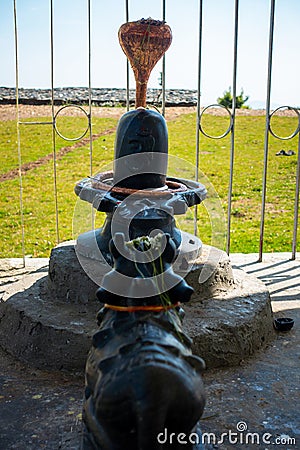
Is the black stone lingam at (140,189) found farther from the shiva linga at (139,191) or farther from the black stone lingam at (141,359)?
the black stone lingam at (141,359)

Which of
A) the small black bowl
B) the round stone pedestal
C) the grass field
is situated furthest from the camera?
the grass field

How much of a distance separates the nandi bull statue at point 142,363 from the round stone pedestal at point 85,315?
1210 millimetres

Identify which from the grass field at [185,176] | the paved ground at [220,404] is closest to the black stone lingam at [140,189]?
the grass field at [185,176]

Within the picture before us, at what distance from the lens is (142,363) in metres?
1.81

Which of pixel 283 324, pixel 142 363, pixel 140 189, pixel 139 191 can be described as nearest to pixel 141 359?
pixel 142 363

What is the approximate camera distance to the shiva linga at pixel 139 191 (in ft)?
10.6

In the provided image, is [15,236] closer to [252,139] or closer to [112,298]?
[112,298]

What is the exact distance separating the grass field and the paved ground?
1199 mm

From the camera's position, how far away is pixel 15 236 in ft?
23.1

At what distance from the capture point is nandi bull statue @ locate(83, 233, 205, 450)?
1.80 m

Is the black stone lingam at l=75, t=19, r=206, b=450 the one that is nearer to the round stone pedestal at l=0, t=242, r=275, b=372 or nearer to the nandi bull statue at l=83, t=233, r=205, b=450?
the nandi bull statue at l=83, t=233, r=205, b=450

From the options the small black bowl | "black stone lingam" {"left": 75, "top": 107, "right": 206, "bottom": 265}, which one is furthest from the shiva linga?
the small black bowl

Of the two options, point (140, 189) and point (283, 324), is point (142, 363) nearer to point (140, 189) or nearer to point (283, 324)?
point (140, 189)

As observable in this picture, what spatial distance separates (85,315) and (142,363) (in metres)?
1.80
